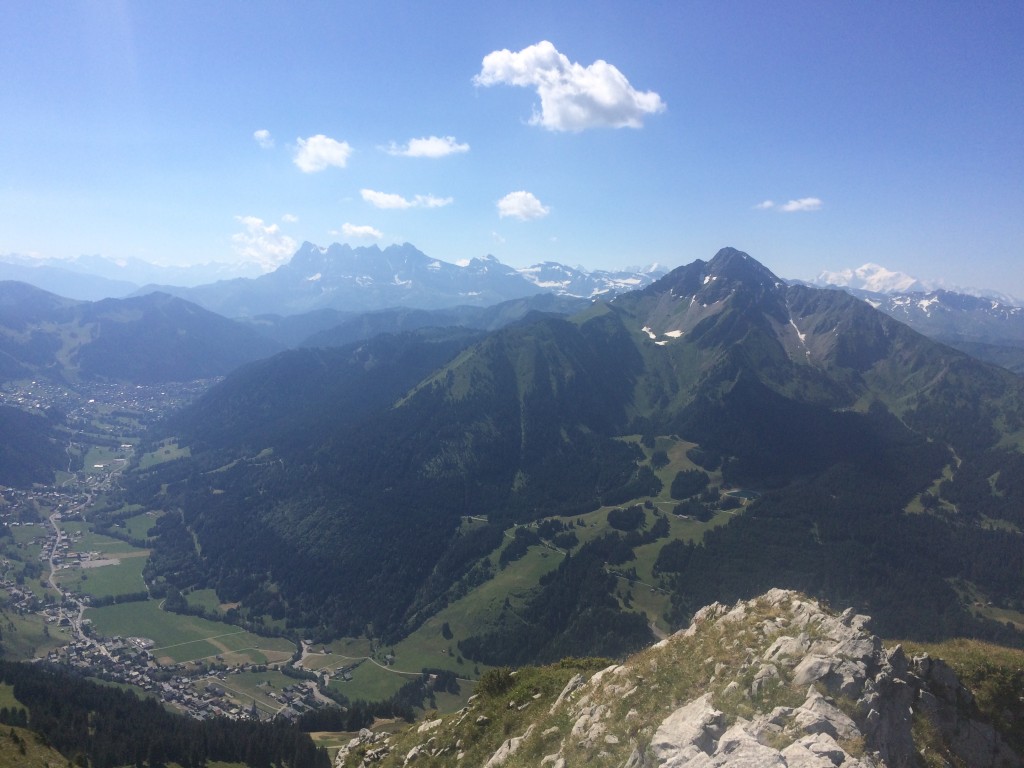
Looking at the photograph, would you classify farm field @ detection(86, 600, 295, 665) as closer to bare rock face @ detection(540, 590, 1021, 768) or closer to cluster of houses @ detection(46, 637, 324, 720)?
cluster of houses @ detection(46, 637, 324, 720)

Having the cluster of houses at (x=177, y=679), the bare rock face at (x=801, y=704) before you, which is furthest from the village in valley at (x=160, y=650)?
the bare rock face at (x=801, y=704)

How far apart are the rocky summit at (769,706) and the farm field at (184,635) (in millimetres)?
158892

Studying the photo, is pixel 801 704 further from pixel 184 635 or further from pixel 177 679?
pixel 184 635

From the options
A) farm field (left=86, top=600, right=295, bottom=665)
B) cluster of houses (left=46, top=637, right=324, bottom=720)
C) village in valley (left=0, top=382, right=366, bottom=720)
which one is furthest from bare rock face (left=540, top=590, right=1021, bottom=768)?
farm field (left=86, top=600, right=295, bottom=665)

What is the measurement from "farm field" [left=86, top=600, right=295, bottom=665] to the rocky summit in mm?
158892

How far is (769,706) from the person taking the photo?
2136cm

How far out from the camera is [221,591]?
198125 millimetres

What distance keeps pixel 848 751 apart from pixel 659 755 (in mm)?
6681

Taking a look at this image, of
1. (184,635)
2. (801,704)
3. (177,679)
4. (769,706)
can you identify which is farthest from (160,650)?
(801,704)

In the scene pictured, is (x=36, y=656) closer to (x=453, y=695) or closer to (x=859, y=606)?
(x=453, y=695)

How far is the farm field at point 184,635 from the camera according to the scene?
154750mm

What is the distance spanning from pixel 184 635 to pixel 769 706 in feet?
643

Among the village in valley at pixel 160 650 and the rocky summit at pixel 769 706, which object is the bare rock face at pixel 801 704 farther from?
the village in valley at pixel 160 650

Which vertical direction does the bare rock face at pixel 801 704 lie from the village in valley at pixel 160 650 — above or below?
above
